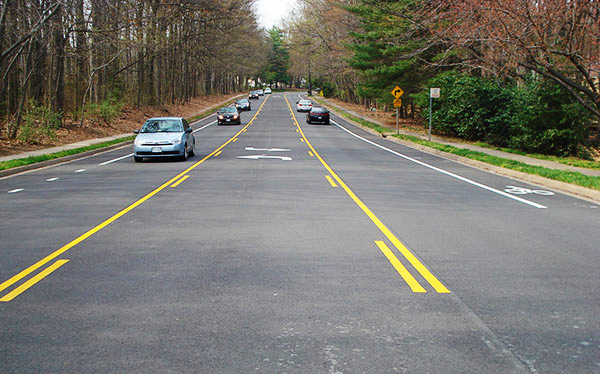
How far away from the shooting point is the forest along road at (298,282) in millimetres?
3994

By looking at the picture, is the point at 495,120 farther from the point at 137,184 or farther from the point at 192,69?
the point at 192,69

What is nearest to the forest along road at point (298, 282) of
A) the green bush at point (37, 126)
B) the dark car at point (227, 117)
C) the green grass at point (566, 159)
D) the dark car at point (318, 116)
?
the green grass at point (566, 159)

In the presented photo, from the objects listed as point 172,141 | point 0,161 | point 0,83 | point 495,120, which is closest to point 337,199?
point 172,141

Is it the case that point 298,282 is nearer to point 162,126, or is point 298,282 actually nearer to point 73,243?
point 73,243

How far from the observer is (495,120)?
27.6 metres

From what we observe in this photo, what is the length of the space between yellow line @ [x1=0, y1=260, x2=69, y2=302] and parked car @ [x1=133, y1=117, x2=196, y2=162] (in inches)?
512

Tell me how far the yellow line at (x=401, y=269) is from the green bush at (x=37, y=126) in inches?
794

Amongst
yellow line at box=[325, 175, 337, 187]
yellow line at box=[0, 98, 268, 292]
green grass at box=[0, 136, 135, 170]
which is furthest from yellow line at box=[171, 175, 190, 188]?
green grass at box=[0, 136, 135, 170]

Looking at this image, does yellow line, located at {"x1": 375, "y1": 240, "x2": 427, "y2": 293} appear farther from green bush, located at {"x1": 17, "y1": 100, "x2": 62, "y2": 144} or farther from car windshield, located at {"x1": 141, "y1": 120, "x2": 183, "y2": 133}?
green bush, located at {"x1": 17, "y1": 100, "x2": 62, "y2": 144}

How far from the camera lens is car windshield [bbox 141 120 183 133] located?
20.4 meters

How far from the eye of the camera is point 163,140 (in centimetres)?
1944

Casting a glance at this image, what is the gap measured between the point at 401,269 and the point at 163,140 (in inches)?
575

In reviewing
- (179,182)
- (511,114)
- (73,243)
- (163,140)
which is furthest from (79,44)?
(73,243)

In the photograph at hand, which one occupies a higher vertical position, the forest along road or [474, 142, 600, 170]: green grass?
[474, 142, 600, 170]: green grass
